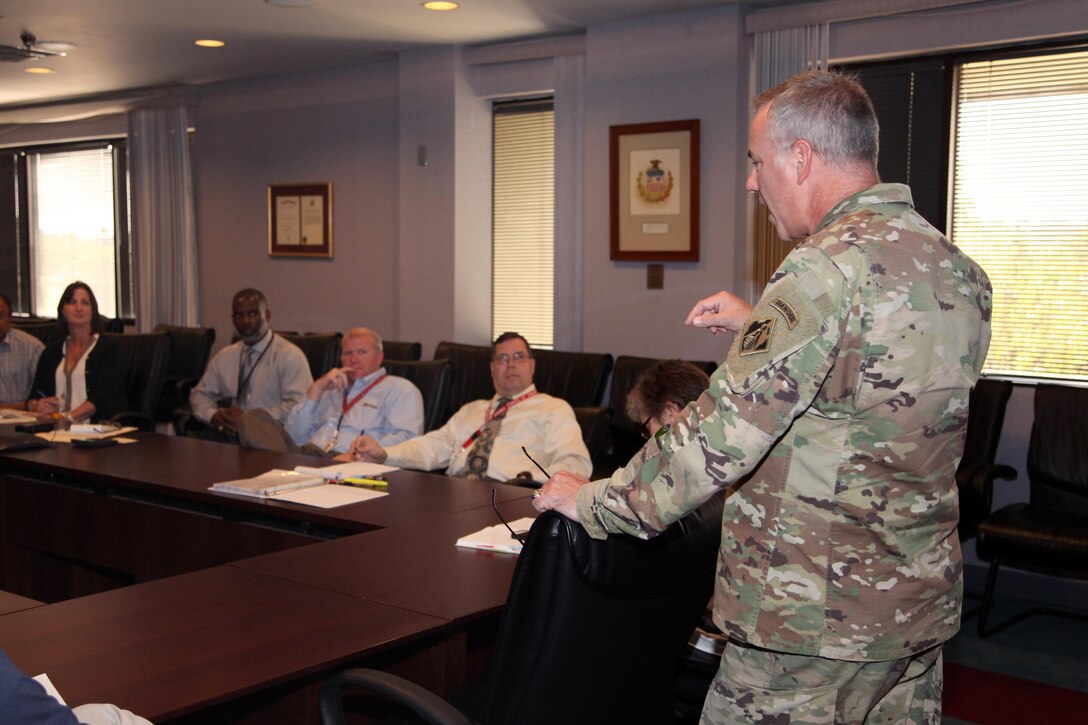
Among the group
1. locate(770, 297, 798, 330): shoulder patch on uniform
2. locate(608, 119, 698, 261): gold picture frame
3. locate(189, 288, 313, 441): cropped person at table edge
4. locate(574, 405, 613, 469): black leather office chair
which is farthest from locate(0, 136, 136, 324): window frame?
locate(770, 297, 798, 330): shoulder patch on uniform

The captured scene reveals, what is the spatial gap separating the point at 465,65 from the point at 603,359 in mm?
2406

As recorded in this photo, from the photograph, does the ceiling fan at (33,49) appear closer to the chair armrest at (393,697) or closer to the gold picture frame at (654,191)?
the gold picture frame at (654,191)

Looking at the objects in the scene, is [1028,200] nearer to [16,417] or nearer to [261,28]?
[261,28]

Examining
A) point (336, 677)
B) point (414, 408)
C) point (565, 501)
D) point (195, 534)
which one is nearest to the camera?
point (565, 501)

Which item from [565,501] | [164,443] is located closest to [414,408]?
[164,443]

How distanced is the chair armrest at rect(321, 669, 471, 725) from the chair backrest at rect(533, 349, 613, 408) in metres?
4.01

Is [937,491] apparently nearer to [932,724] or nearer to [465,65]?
[932,724]

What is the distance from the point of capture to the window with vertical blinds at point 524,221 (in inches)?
282

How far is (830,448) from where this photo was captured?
155 cm

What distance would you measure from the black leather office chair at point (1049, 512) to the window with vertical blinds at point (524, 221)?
3.18m

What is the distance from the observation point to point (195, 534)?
143 inches

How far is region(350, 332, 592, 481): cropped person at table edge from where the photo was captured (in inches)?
171

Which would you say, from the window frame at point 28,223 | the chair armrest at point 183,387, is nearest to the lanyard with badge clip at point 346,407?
the chair armrest at point 183,387

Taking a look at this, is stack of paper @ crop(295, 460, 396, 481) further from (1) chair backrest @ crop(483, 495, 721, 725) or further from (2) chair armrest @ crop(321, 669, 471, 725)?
(1) chair backrest @ crop(483, 495, 721, 725)
